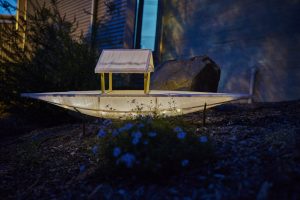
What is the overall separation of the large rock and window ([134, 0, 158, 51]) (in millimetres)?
2965

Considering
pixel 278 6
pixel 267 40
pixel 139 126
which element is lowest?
pixel 139 126

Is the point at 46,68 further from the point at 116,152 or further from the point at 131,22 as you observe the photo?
the point at 116,152

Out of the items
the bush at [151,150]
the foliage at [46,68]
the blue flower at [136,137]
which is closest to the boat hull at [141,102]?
the bush at [151,150]

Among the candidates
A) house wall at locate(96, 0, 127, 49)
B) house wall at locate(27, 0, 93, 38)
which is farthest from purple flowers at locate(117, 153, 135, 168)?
house wall at locate(27, 0, 93, 38)

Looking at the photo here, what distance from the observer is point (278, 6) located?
A: 595 centimetres

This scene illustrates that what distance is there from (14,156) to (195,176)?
2424 mm

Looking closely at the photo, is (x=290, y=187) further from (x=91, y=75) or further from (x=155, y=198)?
(x=91, y=75)

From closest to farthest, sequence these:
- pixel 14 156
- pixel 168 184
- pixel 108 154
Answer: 1. pixel 168 184
2. pixel 108 154
3. pixel 14 156

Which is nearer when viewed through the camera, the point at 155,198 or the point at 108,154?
the point at 155,198

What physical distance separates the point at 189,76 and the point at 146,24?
3694mm

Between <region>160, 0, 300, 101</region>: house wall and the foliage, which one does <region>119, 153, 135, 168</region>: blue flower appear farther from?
<region>160, 0, 300, 101</region>: house wall

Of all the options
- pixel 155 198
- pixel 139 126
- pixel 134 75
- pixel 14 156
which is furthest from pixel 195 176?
pixel 134 75

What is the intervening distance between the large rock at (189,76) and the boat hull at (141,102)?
1.36m

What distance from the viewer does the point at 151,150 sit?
2.22 metres
